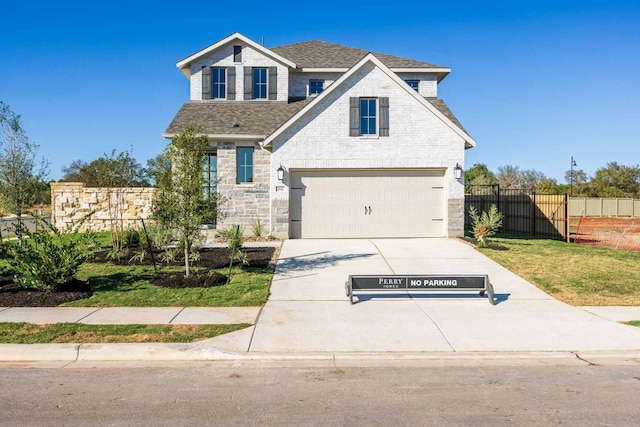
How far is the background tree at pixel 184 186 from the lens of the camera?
33.9 feet

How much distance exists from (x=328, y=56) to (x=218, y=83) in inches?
228

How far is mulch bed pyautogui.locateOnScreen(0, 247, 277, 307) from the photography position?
8.99m

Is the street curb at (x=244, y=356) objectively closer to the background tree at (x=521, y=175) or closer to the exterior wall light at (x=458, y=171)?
the exterior wall light at (x=458, y=171)

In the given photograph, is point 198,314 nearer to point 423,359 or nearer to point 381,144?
point 423,359

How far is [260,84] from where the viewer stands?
2083 cm

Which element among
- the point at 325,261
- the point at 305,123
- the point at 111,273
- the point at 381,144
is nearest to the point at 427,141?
the point at 381,144

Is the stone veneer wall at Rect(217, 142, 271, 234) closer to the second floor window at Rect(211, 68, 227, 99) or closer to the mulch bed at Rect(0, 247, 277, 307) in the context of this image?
the second floor window at Rect(211, 68, 227, 99)

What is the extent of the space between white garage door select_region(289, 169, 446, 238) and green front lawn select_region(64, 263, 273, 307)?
5.66 metres

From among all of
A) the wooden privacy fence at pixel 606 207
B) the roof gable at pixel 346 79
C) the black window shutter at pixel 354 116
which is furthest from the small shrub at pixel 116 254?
the wooden privacy fence at pixel 606 207

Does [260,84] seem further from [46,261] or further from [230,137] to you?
[46,261]

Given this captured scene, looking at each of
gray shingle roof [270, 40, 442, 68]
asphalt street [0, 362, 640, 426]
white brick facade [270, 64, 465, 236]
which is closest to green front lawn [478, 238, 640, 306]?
white brick facade [270, 64, 465, 236]

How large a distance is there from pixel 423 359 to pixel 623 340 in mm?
3309

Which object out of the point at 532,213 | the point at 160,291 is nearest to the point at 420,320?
the point at 160,291

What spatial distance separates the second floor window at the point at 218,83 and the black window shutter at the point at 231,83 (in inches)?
7.7
